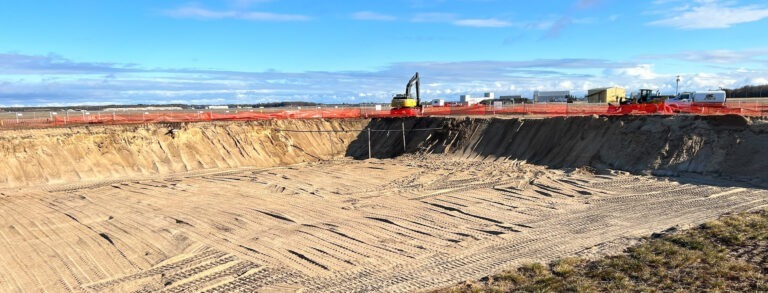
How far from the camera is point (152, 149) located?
26.0m

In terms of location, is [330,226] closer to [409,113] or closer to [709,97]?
[409,113]

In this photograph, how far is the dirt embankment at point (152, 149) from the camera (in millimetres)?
22547

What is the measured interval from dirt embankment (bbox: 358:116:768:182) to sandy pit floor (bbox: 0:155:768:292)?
5.16 feet

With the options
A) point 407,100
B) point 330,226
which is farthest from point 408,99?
point 330,226

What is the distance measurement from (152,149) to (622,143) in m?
22.1

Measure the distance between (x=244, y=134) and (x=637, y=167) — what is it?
20.2m

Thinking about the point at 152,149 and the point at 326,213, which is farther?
the point at 152,149

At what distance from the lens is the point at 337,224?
42.7ft

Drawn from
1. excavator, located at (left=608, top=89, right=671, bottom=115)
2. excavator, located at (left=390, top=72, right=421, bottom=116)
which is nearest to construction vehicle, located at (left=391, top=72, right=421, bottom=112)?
excavator, located at (left=390, top=72, right=421, bottom=116)

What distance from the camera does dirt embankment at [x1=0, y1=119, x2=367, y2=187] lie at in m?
22.5

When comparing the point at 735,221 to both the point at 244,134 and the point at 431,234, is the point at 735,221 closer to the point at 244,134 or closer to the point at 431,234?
the point at 431,234

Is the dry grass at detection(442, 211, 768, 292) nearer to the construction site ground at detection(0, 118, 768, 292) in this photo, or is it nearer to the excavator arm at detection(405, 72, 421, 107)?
the construction site ground at detection(0, 118, 768, 292)

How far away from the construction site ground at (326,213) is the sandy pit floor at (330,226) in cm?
5

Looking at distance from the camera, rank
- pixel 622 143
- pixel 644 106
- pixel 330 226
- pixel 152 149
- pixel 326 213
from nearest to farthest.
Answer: pixel 330 226 < pixel 326 213 < pixel 622 143 < pixel 152 149 < pixel 644 106
